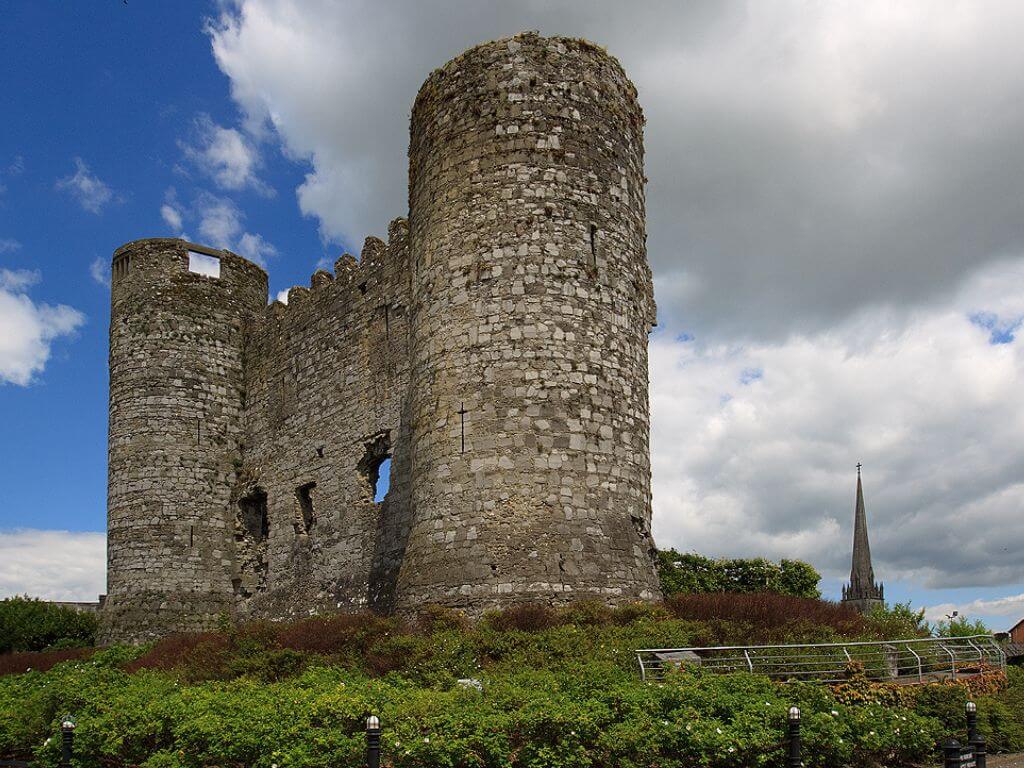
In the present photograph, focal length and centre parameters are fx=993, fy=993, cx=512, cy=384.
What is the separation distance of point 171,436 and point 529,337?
14.6 meters

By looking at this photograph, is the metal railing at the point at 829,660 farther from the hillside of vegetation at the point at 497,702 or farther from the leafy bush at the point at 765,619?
the leafy bush at the point at 765,619

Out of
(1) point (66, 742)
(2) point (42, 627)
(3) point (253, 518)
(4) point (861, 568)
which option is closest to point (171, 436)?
(3) point (253, 518)

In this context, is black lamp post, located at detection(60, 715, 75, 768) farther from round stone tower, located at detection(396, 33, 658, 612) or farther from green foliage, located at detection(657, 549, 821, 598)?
green foliage, located at detection(657, 549, 821, 598)

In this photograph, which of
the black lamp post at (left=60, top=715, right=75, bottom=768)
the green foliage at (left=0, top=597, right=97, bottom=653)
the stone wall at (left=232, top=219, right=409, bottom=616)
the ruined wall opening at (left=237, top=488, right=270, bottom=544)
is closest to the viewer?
the black lamp post at (left=60, top=715, right=75, bottom=768)

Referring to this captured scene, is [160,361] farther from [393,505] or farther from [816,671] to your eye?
[816,671]

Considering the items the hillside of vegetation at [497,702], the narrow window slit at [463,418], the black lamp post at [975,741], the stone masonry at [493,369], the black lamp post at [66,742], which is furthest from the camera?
the narrow window slit at [463,418]

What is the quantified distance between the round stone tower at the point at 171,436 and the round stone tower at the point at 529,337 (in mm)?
11754

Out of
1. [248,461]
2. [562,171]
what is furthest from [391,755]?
[248,461]

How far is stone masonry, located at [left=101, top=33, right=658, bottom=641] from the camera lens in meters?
15.5

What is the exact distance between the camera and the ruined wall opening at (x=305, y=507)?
24016 mm

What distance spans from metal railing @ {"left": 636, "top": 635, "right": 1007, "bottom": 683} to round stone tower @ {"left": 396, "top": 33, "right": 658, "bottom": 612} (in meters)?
2.74

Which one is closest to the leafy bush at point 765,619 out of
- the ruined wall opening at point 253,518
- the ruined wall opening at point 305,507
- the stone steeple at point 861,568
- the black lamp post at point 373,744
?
the black lamp post at point 373,744

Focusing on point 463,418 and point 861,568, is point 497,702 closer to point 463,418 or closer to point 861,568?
point 463,418

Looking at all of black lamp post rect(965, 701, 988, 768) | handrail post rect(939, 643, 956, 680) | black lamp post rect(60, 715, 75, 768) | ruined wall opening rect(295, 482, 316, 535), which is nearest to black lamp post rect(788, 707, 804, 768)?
black lamp post rect(965, 701, 988, 768)
